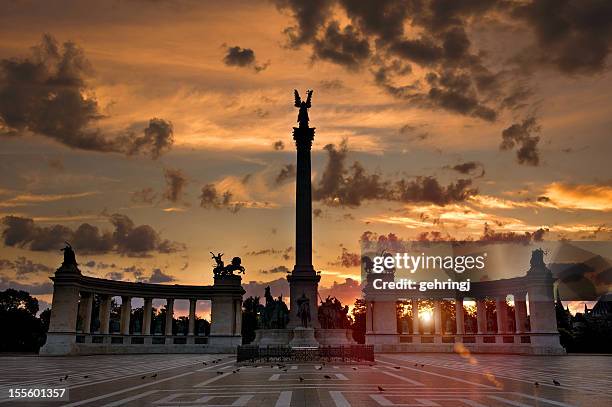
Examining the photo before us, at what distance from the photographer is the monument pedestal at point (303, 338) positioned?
211 ft

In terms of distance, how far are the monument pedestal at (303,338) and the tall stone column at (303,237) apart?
150 inches

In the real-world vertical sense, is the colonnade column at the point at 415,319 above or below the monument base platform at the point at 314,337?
above

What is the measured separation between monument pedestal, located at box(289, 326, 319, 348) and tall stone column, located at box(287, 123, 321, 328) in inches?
150

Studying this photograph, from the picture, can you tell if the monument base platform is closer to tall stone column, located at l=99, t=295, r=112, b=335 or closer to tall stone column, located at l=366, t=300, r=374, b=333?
tall stone column, located at l=366, t=300, r=374, b=333

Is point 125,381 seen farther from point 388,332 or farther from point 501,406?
point 388,332

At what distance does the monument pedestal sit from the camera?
2527 inches

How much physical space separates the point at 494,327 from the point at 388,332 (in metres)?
61.4

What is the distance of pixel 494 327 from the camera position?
436 ft

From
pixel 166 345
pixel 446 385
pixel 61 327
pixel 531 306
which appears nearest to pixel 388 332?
pixel 531 306

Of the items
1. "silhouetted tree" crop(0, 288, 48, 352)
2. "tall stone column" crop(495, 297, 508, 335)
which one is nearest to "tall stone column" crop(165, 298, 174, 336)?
"silhouetted tree" crop(0, 288, 48, 352)

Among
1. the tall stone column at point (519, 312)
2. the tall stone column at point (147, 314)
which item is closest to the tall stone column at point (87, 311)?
the tall stone column at point (147, 314)

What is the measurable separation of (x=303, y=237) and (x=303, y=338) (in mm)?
14816

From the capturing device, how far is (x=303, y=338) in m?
65.6

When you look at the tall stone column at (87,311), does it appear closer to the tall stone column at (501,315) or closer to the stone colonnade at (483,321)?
the stone colonnade at (483,321)
